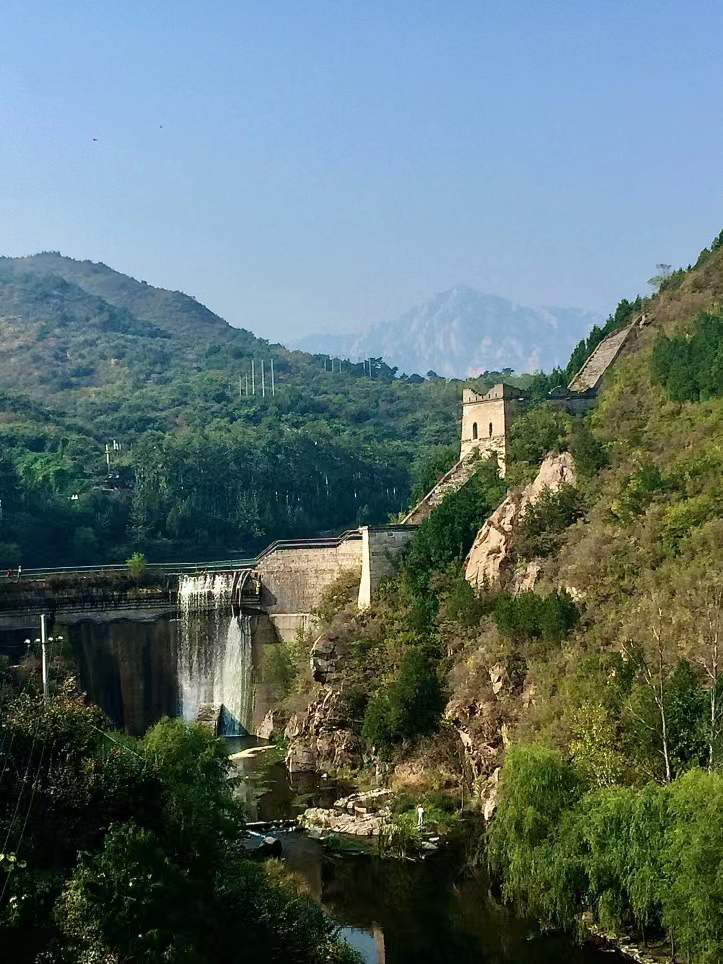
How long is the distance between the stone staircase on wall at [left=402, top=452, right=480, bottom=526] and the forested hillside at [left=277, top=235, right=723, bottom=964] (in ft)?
6.30

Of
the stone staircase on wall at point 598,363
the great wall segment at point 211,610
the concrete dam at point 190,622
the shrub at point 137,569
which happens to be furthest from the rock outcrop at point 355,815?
the stone staircase on wall at point 598,363

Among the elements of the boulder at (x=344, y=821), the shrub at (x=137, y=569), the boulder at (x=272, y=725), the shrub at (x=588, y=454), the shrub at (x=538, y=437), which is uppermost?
the shrub at (x=538, y=437)

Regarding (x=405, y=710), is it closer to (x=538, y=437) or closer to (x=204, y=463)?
(x=538, y=437)

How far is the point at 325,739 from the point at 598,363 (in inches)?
818

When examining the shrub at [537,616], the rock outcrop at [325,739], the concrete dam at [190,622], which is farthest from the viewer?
the concrete dam at [190,622]

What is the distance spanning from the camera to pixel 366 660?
4169cm

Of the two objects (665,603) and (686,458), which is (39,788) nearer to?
(665,603)

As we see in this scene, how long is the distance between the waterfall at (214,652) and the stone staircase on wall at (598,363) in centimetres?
1621

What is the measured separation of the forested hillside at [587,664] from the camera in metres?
24.2

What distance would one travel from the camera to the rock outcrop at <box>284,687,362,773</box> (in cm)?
3984

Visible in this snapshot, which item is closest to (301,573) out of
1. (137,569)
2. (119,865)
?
(137,569)

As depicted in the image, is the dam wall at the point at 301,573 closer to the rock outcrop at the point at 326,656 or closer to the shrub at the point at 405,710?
the rock outcrop at the point at 326,656

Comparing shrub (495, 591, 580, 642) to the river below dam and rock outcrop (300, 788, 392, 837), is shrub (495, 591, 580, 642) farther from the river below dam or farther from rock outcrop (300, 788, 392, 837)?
the river below dam

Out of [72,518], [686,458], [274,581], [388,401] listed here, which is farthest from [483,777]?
[388,401]
